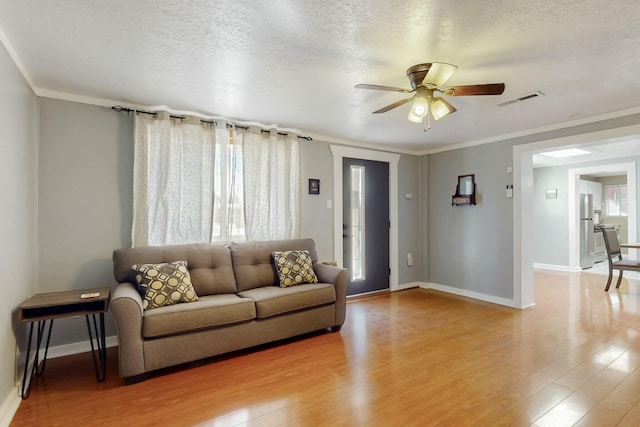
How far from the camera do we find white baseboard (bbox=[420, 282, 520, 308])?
4.43m

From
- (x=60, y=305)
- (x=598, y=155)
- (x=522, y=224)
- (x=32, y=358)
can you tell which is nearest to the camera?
(x=60, y=305)

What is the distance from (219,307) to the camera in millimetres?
2732

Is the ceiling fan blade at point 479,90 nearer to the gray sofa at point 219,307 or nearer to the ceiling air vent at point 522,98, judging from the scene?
the ceiling air vent at point 522,98

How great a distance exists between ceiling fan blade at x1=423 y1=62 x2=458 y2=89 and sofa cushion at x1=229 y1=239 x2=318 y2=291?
2.31m

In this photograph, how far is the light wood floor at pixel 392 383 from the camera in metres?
1.98

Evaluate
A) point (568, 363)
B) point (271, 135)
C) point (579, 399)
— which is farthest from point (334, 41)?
point (568, 363)

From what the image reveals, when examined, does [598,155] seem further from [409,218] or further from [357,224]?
[357,224]

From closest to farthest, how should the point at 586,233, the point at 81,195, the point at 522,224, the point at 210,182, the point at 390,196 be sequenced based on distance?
the point at 81,195
the point at 210,182
the point at 522,224
the point at 390,196
the point at 586,233

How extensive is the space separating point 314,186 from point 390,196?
1476 mm

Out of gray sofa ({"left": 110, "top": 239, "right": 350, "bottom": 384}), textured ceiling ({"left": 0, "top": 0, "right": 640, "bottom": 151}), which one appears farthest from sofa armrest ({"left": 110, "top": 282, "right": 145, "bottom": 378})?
textured ceiling ({"left": 0, "top": 0, "right": 640, "bottom": 151})

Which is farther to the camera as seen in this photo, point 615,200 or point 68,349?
point 615,200

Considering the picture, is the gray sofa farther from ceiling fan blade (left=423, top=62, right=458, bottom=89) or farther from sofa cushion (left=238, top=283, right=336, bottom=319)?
ceiling fan blade (left=423, top=62, right=458, bottom=89)

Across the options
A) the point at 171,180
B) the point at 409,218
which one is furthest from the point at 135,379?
the point at 409,218

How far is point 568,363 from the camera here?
265cm
